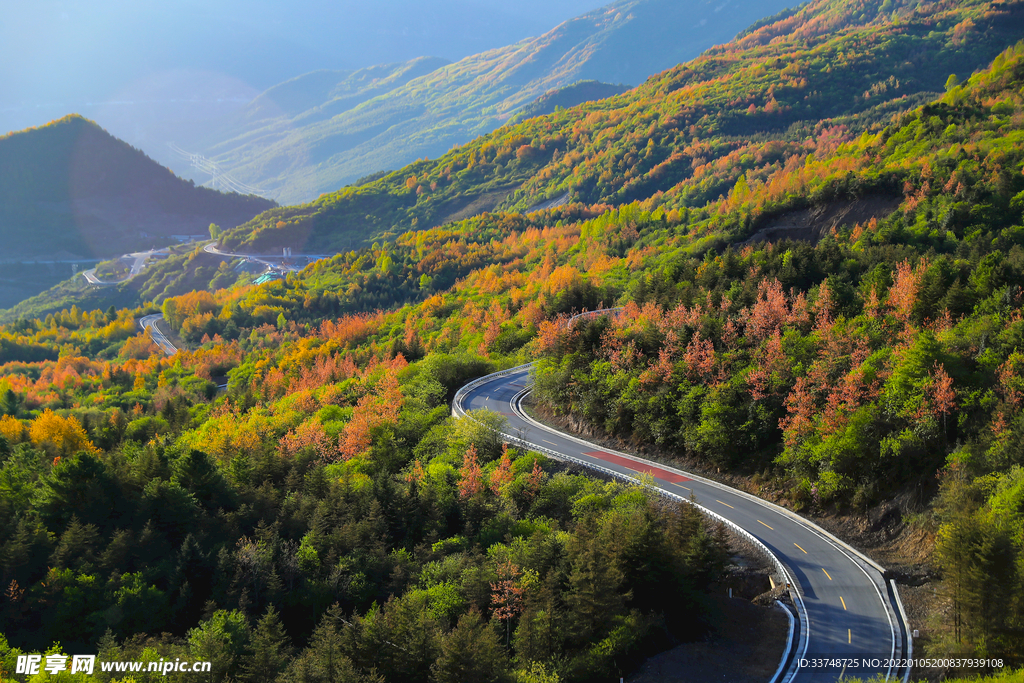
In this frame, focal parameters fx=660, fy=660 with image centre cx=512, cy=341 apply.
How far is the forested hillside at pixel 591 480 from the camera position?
24625mm

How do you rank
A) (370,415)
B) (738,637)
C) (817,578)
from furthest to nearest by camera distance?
(370,415) → (817,578) → (738,637)

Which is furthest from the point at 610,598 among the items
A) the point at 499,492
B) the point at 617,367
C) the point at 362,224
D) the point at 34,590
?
the point at 362,224

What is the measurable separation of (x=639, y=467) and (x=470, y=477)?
10.1 m

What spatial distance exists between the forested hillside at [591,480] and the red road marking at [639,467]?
2.15m

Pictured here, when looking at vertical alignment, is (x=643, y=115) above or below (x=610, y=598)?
above

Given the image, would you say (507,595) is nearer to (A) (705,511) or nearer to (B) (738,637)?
(B) (738,637)

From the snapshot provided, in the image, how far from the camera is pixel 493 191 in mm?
179125

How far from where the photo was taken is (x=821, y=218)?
59281 mm

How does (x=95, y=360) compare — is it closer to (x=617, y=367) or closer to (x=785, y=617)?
(x=617, y=367)

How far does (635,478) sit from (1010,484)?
1747 cm

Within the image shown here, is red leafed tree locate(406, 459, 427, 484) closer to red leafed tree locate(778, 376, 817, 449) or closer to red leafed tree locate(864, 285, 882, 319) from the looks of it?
red leafed tree locate(778, 376, 817, 449)

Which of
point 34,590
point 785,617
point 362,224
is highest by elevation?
point 362,224

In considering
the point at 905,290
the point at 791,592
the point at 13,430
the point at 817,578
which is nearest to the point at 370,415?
the point at 791,592

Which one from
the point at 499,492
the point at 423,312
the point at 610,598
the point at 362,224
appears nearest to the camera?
the point at 610,598
